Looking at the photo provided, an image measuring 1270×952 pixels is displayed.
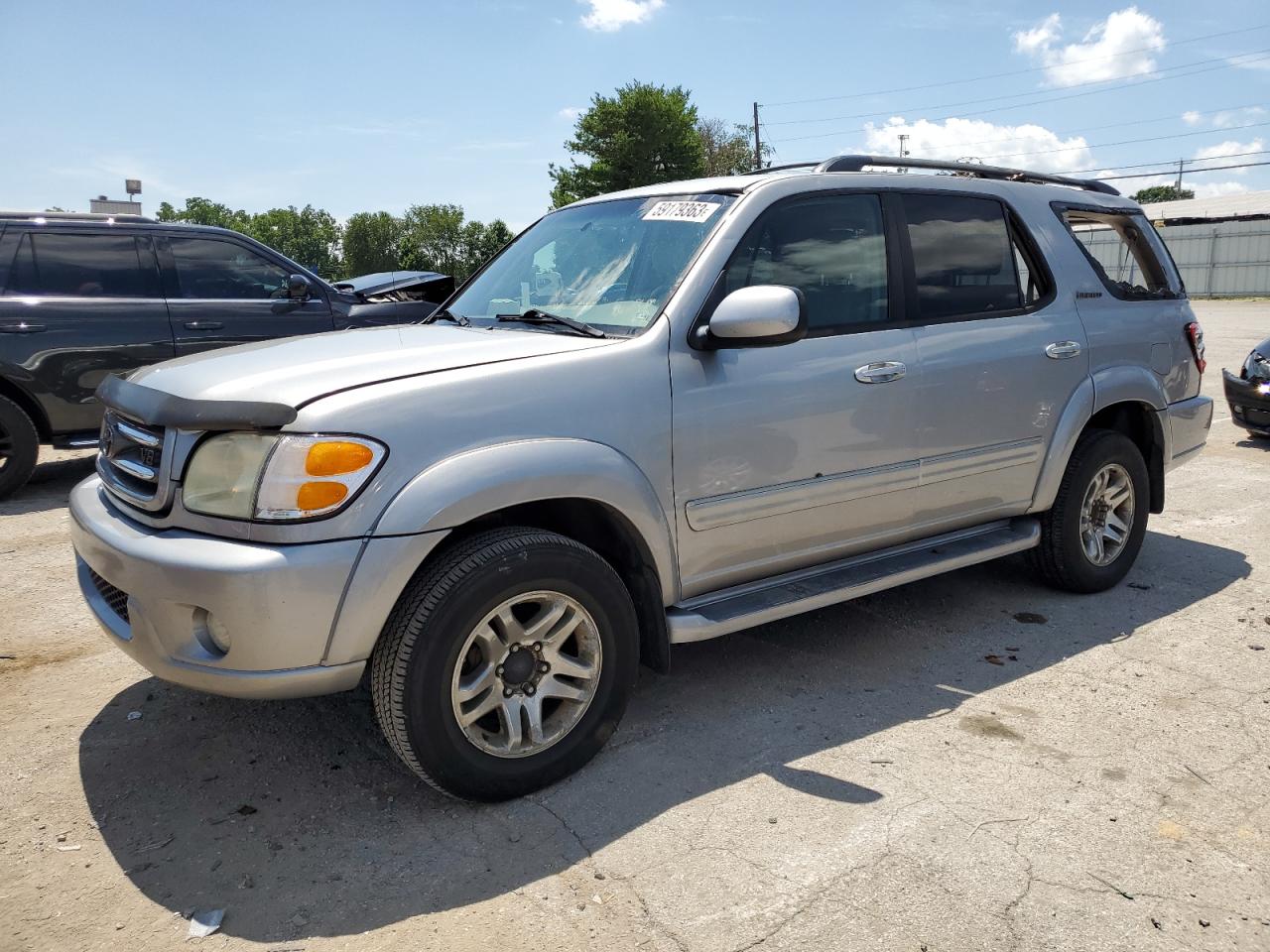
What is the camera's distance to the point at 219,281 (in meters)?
7.84

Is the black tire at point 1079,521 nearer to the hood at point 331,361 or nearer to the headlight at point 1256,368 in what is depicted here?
the hood at point 331,361

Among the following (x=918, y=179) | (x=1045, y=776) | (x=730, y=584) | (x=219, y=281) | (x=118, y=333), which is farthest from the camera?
(x=219, y=281)

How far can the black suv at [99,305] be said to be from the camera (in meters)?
6.91

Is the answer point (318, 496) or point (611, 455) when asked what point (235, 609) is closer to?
point (318, 496)

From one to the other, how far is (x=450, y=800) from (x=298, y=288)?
20.1ft

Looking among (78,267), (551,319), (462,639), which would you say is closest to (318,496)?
(462,639)

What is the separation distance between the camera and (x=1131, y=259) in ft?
17.1

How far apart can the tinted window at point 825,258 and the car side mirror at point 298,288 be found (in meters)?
5.59

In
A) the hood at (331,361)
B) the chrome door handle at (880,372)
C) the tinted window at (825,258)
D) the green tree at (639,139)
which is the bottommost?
the chrome door handle at (880,372)

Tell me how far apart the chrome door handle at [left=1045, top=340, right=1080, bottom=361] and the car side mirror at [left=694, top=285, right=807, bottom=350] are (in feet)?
5.54

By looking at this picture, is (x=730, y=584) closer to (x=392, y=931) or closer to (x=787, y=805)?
(x=787, y=805)

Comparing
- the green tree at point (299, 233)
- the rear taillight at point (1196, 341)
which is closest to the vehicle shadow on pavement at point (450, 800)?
the rear taillight at point (1196, 341)

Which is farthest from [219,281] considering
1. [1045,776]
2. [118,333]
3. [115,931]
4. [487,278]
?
[1045,776]

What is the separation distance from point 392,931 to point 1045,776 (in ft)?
6.66
